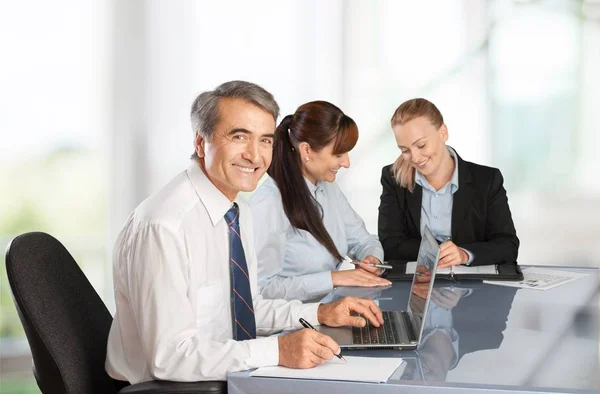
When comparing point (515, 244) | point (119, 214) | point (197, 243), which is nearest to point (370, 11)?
point (119, 214)

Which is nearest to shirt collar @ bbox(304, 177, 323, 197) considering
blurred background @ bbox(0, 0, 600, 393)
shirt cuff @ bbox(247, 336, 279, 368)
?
shirt cuff @ bbox(247, 336, 279, 368)

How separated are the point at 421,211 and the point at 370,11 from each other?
7.05ft

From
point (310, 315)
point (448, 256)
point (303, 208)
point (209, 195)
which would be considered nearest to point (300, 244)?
point (303, 208)

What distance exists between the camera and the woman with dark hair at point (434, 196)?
10.8 feet

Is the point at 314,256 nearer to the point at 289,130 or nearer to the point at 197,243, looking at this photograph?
the point at 289,130

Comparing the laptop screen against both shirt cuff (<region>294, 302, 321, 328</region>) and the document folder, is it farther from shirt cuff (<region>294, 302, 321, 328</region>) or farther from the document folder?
the document folder

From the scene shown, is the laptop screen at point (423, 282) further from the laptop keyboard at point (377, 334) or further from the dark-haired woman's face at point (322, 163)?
the dark-haired woman's face at point (322, 163)

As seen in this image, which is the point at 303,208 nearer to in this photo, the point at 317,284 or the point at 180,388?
the point at 317,284

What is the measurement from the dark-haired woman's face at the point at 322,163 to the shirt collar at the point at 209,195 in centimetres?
106

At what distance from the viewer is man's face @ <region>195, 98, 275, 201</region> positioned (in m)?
2.01

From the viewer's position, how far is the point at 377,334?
2066 mm

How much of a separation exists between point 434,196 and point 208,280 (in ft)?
5.30

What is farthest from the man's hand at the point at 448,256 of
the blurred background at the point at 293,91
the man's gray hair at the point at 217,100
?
the blurred background at the point at 293,91

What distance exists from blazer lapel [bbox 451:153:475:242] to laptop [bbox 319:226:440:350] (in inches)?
36.2
